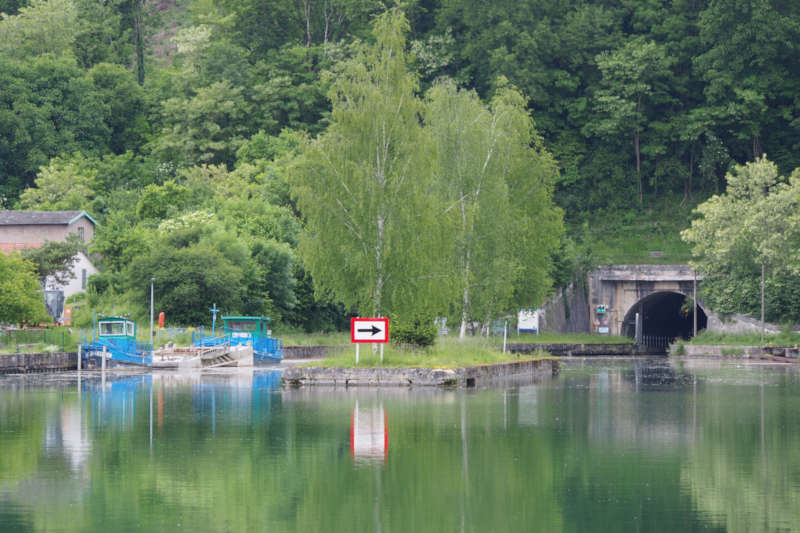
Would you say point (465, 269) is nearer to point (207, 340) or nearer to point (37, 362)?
point (207, 340)

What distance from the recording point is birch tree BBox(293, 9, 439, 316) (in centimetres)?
4353

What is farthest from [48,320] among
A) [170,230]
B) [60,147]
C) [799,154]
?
[799,154]

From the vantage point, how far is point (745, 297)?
7581cm

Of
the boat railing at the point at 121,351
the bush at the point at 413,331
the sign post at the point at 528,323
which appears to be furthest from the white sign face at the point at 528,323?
the bush at the point at 413,331

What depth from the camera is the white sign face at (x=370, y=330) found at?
132 feet

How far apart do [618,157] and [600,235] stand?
10.6m

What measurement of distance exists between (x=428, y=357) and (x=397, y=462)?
22417 millimetres

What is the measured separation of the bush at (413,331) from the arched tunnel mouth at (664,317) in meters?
42.3

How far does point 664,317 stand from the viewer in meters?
92.9

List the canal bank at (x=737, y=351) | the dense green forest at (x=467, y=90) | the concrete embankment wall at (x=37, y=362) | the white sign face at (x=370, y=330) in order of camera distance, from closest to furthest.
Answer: the white sign face at (x=370, y=330) < the concrete embankment wall at (x=37, y=362) < the canal bank at (x=737, y=351) < the dense green forest at (x=467, y=90)

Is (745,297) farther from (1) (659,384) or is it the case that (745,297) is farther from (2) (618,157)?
(1) (659,384)

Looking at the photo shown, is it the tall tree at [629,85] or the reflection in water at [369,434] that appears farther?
the tall tree at [629,85]

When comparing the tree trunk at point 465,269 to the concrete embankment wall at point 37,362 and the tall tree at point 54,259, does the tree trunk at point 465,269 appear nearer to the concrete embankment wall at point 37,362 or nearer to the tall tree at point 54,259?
Result: the concrete embankment wall at point 37,362

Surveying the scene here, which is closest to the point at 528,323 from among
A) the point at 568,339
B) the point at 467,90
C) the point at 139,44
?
the point at 568,339
